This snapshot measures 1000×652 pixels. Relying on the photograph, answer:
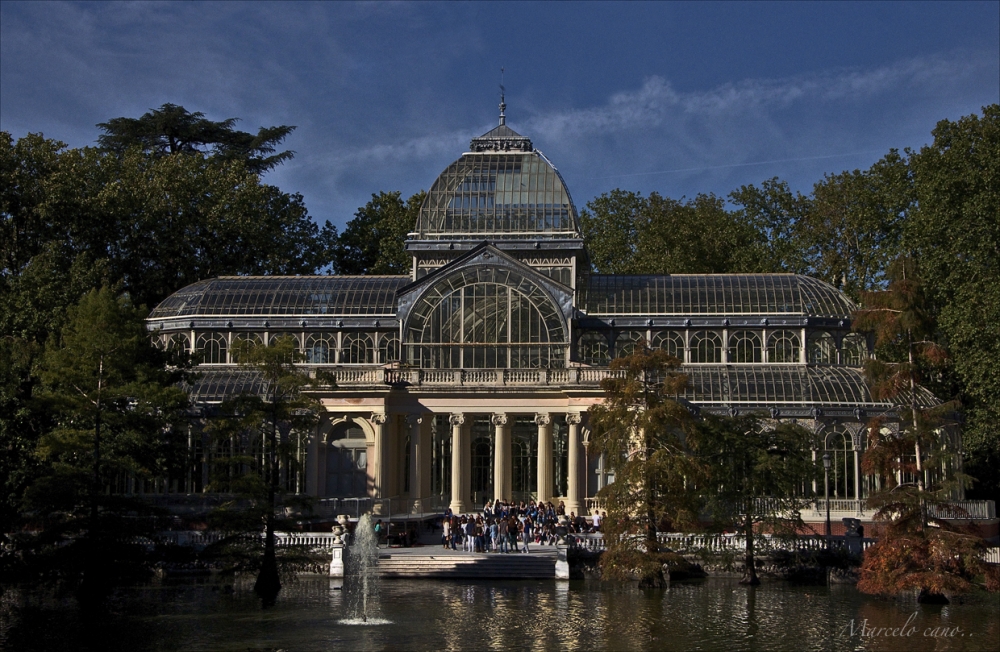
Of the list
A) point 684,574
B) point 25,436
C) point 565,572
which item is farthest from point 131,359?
point 684,574

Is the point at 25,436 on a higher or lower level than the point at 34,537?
higher

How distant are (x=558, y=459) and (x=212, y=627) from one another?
32243mm

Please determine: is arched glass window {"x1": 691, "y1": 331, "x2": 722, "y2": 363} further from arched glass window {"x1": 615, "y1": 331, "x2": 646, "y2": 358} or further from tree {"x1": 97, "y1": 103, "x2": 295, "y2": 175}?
tree {"x1": 97, "y1": 103, "x2": 295, "y2": 175}

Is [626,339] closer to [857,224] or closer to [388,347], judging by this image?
[388,347]

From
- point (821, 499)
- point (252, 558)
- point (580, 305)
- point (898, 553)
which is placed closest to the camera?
point (898, 553)

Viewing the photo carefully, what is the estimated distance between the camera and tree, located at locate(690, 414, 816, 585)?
154 ft

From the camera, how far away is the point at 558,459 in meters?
66.9

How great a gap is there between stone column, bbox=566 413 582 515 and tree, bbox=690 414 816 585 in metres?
13.1

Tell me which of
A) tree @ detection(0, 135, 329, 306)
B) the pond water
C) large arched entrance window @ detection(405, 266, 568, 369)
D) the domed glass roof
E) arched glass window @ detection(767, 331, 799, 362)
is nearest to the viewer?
the pond water

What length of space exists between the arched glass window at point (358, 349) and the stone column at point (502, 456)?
944cm

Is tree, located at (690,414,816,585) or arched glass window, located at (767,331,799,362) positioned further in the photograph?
arched glass window, located at (767,331,799,362)

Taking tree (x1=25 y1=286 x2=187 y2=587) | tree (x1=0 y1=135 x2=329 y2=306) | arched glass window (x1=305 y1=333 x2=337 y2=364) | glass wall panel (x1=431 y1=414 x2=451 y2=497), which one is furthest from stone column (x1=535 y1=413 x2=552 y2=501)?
tree (x1=0 y1=135 x2=329 y2=306)

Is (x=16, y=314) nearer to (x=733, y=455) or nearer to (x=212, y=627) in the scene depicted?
(x=212, y=627)

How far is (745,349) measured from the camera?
65.9 m
